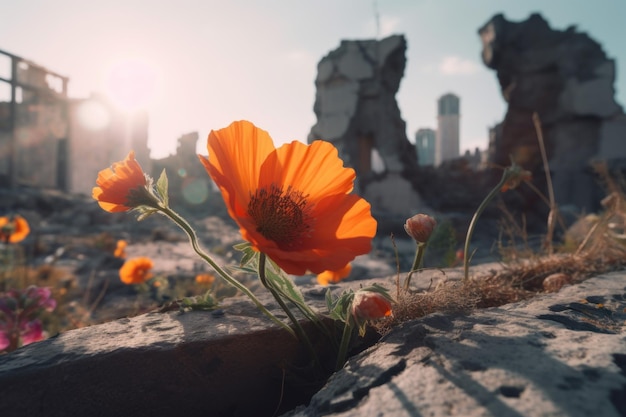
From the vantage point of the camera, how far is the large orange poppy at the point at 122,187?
0.84 meters

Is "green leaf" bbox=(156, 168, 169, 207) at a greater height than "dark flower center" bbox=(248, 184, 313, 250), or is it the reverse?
"green leaf" bbox=(156, 168, 169, 207)

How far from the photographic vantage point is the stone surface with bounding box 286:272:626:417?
1.81ft

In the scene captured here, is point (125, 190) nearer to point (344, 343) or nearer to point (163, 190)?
point (163, 190)

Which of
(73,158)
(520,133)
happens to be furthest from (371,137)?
(73,158)

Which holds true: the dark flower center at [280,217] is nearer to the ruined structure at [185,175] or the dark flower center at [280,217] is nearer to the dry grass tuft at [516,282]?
the dry grass tuft at [516,282]

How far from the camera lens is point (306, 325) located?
1.01 metres

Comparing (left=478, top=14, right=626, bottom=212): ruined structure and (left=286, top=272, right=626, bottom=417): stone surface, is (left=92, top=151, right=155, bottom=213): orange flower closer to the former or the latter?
(left=286, top=272, right=626, bottom=417): stone surface

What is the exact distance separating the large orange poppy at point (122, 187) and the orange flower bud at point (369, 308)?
0.45 metres

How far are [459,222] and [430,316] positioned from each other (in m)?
6.57

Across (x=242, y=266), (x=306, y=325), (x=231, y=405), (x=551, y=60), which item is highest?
(x=551, y=60)

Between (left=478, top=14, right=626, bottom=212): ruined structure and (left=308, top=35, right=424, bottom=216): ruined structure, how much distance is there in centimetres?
274

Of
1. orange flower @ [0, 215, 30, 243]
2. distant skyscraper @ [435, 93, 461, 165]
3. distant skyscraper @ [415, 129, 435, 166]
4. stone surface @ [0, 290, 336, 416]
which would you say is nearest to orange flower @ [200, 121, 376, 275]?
stone surface @ [0, 290, 336, 416]

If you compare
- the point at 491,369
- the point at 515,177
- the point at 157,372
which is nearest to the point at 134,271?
the point at 157,372

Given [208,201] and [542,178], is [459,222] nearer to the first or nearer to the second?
[542,178]
